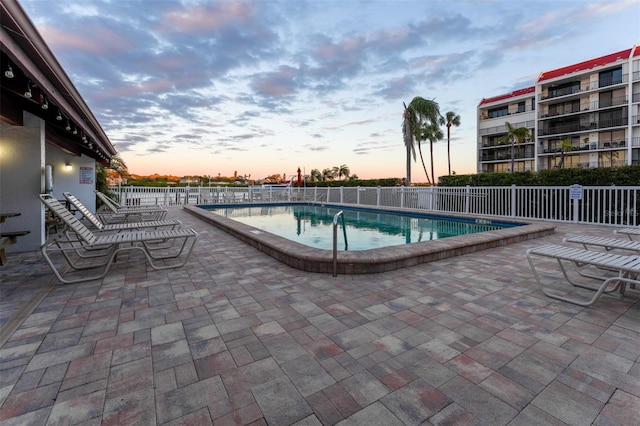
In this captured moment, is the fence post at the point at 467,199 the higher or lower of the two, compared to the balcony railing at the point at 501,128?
lower

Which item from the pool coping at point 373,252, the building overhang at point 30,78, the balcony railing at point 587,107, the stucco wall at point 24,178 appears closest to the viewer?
the building overhang at point 30,78

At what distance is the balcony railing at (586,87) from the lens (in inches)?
1087

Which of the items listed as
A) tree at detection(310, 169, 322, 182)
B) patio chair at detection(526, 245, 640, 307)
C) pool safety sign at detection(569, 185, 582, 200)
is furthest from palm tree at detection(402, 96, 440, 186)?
tree at detection(310, 169, 322, 182)

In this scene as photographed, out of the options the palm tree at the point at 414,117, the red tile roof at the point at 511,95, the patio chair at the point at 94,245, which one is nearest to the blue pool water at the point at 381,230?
the patio chair at the point at 94,245

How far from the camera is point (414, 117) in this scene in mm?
24422

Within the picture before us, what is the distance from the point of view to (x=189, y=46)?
10570 mm

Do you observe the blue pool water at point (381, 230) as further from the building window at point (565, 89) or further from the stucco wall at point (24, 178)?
the building window at point (565, 89)

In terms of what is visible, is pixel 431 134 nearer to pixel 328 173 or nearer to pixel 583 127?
pixel 583 127

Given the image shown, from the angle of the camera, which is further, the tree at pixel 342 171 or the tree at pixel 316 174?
the tree at pixel 342 171

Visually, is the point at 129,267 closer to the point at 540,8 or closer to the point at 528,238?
the point at 528,238

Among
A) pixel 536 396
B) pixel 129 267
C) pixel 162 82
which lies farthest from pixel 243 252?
pixel 162 82

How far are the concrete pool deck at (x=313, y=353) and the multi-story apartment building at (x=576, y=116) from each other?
35199 mm

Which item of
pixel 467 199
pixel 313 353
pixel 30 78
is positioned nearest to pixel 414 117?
pixel 467 199

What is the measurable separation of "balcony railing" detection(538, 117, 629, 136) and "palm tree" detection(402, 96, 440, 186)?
1743 cm
